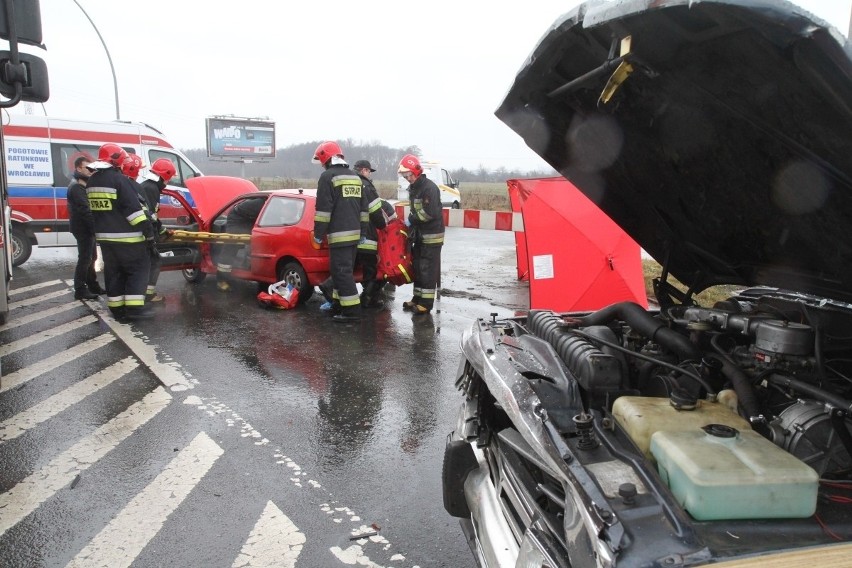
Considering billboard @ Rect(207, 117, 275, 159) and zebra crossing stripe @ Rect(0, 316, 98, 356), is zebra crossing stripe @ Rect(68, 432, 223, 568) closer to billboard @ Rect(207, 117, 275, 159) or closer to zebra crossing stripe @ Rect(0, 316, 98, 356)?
zebra crossing stripe @ Rect(0, 316, 98, 356)

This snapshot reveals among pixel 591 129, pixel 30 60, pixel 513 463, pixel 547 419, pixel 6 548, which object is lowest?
pixel 6 548

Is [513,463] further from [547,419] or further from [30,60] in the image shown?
[30,60]

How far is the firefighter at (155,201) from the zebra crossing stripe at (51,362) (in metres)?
1.57

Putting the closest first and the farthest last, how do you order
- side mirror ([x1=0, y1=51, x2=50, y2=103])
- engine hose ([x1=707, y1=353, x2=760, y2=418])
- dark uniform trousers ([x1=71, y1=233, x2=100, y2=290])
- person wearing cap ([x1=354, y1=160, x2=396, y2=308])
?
engine hose ([x1=707, y1=353, x2=760, y2=418]), side mirror ([x1=0, y1=51, x2=50, y2=103]), person wearing cap ([x1=354, y1=160, x2=396, y2=308]), dark uniform trousers ([x1=71, y1=233, x2=100, y2=290])

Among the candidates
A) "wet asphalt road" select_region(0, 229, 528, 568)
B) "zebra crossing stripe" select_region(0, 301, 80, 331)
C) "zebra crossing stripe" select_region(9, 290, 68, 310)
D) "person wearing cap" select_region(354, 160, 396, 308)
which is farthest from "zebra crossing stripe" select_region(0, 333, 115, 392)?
"person wearing cap" select_region(354, 160, 396, 308)

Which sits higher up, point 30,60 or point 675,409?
point 30,60

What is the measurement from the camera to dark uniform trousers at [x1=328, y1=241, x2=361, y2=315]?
23.5 feet

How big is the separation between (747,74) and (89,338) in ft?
21.9

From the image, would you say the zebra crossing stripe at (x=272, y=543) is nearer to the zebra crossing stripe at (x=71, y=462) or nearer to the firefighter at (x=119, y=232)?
the zebra crossing stripe at (x=71, y=462)

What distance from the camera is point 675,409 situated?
1901 millimetres

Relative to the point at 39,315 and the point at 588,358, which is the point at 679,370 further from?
the point at 39,315

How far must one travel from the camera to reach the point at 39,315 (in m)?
7.48

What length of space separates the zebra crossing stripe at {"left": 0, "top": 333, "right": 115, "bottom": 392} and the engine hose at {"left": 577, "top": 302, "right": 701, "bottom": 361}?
4775 millimetres

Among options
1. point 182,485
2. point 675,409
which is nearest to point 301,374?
point 182,485
